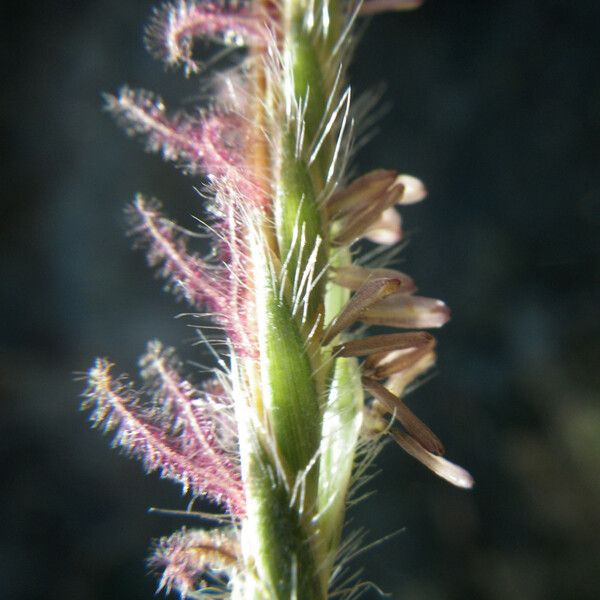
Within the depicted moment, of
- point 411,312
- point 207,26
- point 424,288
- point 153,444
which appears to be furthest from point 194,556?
point 424,288

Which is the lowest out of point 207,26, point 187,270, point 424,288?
point 424,288

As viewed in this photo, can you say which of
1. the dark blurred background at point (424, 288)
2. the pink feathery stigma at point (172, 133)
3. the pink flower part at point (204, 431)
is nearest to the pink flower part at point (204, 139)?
the pink feathery stigma at point (172, 133)

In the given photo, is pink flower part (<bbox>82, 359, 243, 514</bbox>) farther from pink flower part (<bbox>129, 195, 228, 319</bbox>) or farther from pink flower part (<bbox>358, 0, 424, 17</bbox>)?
pink flower part (<bbox>358, 0, 424, 17</bbox>)

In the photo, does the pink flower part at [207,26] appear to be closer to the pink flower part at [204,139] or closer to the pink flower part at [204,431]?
the pink flower part at [204,139]

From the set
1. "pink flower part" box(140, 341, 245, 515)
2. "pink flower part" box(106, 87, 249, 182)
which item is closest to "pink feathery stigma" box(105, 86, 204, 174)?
"pink flower part" box(106, 87, 249, 182)

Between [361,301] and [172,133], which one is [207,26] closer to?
[172,133]

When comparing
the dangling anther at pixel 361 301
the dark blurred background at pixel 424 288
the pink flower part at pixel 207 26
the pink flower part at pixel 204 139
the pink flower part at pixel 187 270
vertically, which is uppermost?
the pink flower part at pixel 207 26
